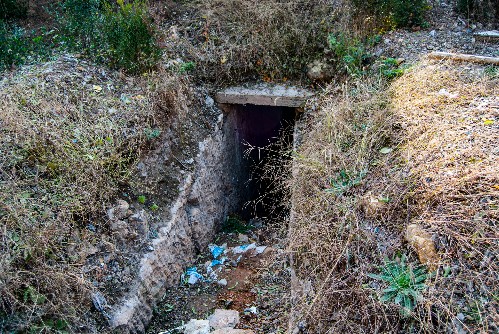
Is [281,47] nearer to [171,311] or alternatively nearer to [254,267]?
[254,267]

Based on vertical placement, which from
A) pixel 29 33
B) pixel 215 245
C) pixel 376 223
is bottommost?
pixel 215 245

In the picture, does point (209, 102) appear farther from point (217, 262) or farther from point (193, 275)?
point (193, 275)

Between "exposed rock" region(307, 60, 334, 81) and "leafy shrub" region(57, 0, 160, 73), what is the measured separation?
1.82 m

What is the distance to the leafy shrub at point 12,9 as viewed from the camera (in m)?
5.24

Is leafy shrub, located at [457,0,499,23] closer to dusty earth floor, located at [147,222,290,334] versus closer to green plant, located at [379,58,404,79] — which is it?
green plant, located at [379,58,404,79]

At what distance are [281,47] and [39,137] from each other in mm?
2938

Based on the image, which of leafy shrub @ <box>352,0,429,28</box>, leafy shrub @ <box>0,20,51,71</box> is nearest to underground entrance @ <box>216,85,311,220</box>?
leafy shrub @ <box>352,0,429,28</box>

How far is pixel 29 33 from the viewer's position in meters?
5.11

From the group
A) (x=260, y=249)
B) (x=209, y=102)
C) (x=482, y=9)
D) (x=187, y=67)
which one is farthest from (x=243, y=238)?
(x=482, y=9)

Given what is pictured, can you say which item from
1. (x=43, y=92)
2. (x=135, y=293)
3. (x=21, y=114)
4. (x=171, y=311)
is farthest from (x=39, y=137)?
(x=171, y=311)

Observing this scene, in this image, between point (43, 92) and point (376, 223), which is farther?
point (43, 92)

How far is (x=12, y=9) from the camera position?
530 centimetres

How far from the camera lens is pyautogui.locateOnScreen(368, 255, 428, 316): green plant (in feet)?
7.61

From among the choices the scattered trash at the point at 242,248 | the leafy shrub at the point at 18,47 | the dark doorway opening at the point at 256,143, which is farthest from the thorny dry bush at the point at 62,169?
the dark doorway opening at the point at 256,143
